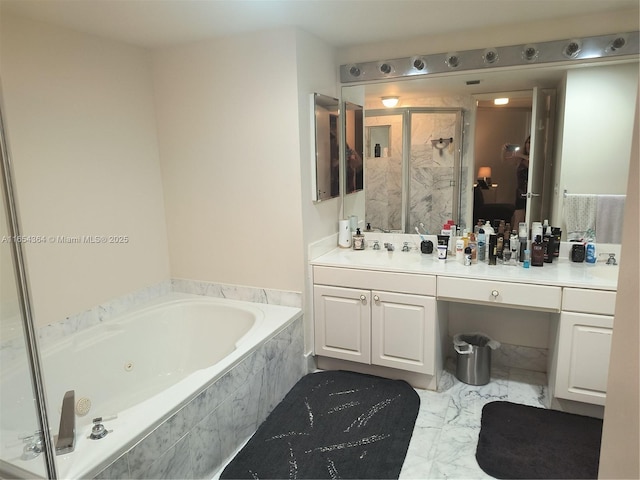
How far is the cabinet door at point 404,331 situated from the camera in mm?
2520

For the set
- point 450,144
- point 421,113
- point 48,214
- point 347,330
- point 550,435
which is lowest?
point 550,435

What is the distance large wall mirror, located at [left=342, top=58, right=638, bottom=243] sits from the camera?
2.46 metres

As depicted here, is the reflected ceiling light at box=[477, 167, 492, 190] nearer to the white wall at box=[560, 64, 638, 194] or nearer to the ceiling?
the white wall at box=[560, 64, 638, 194]

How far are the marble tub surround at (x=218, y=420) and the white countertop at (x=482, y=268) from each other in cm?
53

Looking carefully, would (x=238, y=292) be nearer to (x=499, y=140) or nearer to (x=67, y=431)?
(x=67, y=431)

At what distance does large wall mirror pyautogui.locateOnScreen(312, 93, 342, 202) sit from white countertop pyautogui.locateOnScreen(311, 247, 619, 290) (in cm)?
44

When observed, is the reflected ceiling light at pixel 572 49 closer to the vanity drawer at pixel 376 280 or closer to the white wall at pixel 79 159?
the vanity drawer at pixel 376 280

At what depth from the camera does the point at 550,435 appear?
7.23 ft

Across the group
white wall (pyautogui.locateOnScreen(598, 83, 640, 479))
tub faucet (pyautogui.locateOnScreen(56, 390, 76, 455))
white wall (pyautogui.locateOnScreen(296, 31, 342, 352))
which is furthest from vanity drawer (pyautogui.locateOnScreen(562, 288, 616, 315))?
tub faucet (pyautogui.locateOnScreen(56, 390, 76, 455))

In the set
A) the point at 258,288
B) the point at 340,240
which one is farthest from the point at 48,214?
the point at 340,240

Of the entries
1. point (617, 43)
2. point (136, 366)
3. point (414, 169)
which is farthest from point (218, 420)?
point (617, 43)

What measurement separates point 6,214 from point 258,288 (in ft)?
5.43

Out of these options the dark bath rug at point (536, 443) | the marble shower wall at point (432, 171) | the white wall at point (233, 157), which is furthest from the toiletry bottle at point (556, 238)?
the white wall at point (233, 157)

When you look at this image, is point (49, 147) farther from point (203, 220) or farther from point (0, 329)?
point (0, 329)
